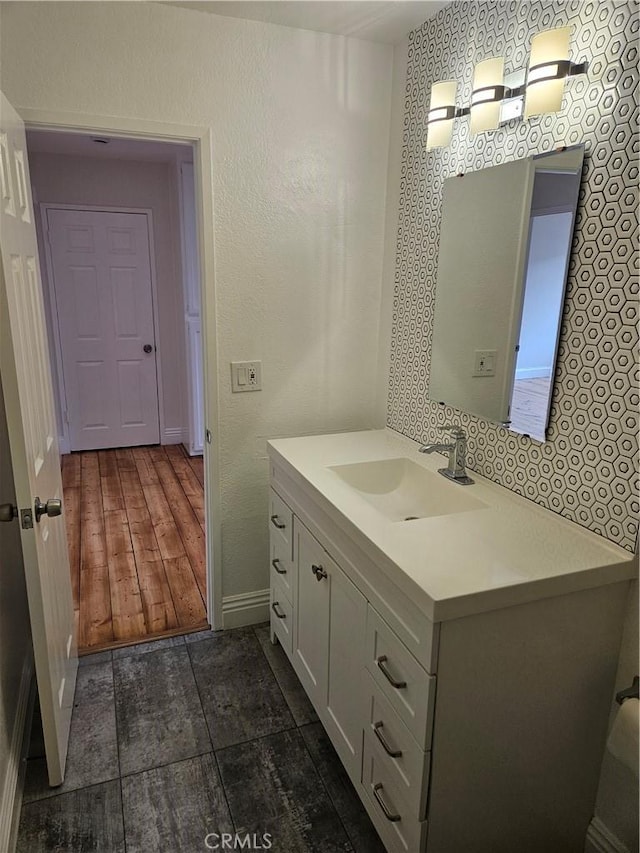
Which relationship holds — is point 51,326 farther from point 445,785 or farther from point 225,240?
point 445,785

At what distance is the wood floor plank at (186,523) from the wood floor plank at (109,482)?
1.06 feet

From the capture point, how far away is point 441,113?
1.86m

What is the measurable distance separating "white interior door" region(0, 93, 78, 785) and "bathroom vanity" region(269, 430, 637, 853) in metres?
0.83

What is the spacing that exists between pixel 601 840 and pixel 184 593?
196 cm

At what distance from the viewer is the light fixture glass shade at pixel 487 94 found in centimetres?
162

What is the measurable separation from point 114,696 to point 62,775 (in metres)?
0.39

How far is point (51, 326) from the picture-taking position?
4.70 metres

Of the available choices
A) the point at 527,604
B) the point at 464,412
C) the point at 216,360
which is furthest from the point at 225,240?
the point at 527,604

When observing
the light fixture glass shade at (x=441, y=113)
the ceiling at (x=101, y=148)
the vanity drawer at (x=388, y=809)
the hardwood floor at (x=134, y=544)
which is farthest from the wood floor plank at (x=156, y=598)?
the ceiling at (x=101, y=148)

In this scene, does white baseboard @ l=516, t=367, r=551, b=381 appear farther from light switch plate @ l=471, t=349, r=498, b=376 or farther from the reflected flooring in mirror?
light switch plate @ l=471, t=349, r=498, b=376

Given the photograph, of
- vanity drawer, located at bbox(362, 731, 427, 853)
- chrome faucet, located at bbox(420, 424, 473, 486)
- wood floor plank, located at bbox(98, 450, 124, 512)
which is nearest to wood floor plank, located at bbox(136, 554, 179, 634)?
wood floor plank, located at bbox(98, 450, 124, 512)

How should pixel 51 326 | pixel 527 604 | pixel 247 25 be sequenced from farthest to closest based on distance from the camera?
pixel 51 326, pixel 247 25, pixel 527 604

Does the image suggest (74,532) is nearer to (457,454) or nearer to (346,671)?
(346,671)

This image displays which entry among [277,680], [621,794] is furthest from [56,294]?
[621,794]
